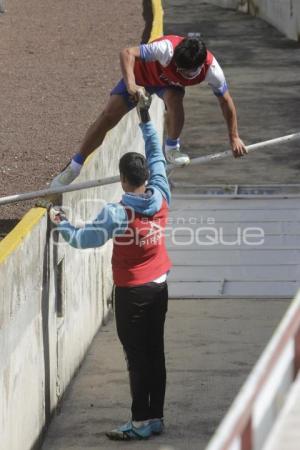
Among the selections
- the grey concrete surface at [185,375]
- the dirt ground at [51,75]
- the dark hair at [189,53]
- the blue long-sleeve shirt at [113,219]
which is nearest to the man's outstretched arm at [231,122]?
the dark hair at [189,53]

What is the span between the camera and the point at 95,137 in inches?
449

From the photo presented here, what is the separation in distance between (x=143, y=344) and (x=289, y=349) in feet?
18.7

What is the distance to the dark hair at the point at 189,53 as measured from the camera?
34.6ft

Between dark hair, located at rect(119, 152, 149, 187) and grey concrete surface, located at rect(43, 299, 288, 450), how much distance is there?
199 centimetres

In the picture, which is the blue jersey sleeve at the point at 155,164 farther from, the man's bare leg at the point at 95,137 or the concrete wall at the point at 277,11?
the concrete wall at the point at 277,11

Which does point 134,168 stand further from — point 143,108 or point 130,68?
point 130,68

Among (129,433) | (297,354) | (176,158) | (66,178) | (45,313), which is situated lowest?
(129,433)

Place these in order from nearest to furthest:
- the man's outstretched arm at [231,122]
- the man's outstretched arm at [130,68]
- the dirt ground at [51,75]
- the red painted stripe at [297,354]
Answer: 1. the red painted stripe at [297,354]
2. the man's outstretched arm at [130,68]
3. the man's outstretched arm at [231,122]
4. the dirt ground at [51,75]

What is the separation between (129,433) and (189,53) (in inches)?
121

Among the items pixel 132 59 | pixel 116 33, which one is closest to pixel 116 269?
pixel 132 59

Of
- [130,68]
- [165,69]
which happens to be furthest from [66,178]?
[165,69]

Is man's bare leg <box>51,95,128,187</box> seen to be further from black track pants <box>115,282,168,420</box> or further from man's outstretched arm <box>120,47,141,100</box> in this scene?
black track pants <box>115,282,168,420</box>

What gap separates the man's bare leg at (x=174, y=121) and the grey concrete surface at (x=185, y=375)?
5.74 feet

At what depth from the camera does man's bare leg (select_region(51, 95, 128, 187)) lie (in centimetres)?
1100
